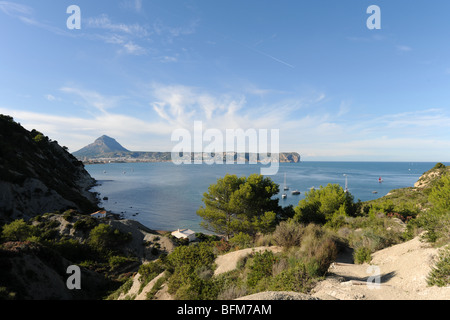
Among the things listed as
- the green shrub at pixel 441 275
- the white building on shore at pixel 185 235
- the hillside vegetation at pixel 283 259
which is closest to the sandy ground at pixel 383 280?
the green shrub at pixel 441 275

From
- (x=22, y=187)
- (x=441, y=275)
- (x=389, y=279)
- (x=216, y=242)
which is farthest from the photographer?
(x=22, y=187)

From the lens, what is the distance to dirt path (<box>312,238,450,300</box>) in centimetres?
620

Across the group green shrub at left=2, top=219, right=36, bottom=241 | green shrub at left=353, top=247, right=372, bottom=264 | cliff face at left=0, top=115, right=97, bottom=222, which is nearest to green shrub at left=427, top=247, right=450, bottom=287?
green shrub at left=353, top=247, right=372, bottom=264

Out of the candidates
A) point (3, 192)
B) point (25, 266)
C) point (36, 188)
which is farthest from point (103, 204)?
point (25, 266)

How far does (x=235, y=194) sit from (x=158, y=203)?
56.3 meters

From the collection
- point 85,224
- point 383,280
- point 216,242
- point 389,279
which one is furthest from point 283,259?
point 85,224

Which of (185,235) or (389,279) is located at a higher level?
(389,279)

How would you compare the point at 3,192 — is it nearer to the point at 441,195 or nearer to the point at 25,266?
the point at 25,266

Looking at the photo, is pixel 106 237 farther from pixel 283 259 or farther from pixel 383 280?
pixel 383 280

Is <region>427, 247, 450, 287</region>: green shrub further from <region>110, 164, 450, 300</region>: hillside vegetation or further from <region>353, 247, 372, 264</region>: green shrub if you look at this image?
<region>353, 247, 372, 264</region>: green shrub

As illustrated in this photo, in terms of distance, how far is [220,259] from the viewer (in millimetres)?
12922

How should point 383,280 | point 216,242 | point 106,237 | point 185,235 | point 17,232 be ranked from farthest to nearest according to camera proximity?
point 185,235 → point 106,237 → point 17,232 → point 216,242 → point 383,280

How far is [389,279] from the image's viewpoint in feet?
24.9

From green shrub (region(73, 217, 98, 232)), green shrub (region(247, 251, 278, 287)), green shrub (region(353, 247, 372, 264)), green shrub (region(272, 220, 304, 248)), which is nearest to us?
green shrub (region(247, 251, 278, 287))
